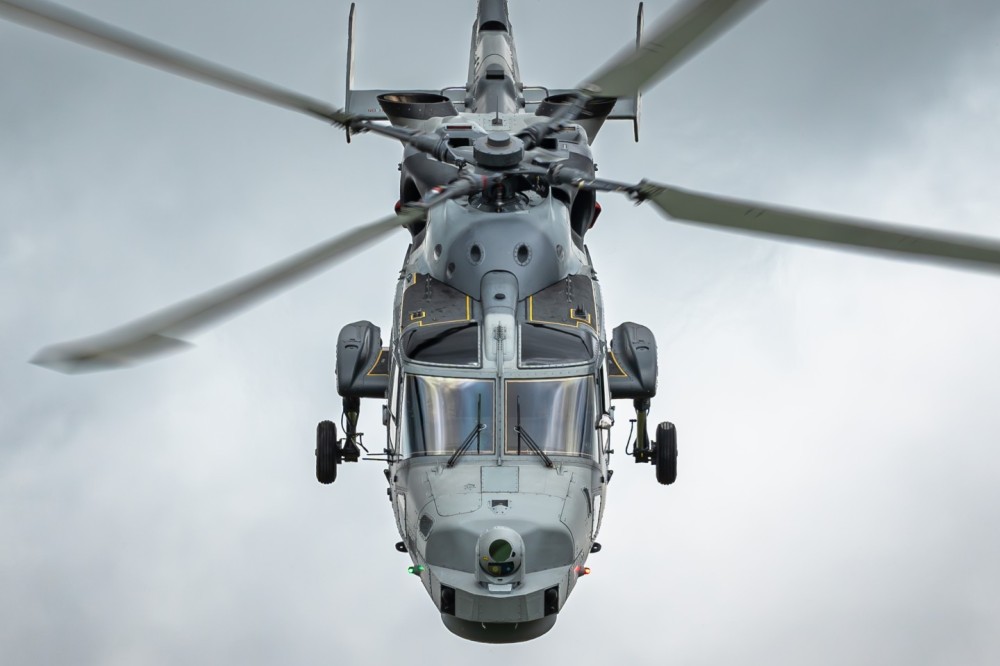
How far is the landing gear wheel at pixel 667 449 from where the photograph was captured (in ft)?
53.5

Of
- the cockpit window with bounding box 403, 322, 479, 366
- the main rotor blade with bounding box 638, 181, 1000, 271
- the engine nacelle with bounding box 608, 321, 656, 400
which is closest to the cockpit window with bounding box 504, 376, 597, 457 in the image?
the cockpit window with bounding box 403, 322, 479, 366

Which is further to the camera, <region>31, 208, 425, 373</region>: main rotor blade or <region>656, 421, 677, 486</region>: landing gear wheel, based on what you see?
<region>656, 421, 677, 486</region>: landing gear wheel

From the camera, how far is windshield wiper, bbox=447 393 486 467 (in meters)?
14.0

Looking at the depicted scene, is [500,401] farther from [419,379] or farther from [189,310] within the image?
[189,310]

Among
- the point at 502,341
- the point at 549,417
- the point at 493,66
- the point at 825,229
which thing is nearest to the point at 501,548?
the point at 549,417

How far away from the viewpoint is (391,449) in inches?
585

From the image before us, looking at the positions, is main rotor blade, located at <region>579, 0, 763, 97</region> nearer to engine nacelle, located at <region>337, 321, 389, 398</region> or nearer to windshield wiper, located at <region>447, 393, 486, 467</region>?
windshield wiper, located at <region>447, 393, 486, 467</region>

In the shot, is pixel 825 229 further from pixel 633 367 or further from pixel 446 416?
pixel 633 367

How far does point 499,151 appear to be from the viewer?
14883 millimetres

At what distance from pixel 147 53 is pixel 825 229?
244 inches

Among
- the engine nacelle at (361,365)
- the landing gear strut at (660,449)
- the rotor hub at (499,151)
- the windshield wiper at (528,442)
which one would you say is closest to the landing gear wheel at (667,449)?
the landing gear strut at (660,449)

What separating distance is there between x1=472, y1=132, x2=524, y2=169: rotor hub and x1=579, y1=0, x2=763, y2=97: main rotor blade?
1363 millimetres

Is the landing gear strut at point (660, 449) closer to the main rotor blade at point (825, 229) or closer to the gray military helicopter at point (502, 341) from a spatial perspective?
the gray military helicopter at point (502, 341)

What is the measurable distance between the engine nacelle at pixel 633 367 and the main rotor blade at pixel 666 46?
3496mm
